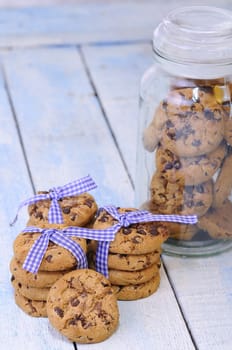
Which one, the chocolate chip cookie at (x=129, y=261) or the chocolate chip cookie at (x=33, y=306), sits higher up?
the chocolate chip cookie at (x=129, y=261)

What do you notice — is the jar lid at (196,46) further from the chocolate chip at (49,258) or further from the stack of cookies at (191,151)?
the chocolate chip at (49,258)

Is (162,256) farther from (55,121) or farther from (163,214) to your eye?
(55,121)

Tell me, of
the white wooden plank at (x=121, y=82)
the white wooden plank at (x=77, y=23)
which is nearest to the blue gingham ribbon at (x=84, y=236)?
the white wooden plank at (x=121, y=82)

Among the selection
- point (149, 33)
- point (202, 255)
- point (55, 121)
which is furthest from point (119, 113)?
point (202, 255)

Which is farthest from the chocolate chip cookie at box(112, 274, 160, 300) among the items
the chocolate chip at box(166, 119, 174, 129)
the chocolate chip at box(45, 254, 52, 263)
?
the chocolate chip at box(166, 119, 174, 129)

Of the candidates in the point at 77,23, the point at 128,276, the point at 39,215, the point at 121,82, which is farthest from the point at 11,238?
the point at 77,23

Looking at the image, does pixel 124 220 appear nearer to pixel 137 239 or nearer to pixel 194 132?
pixel 137 239
